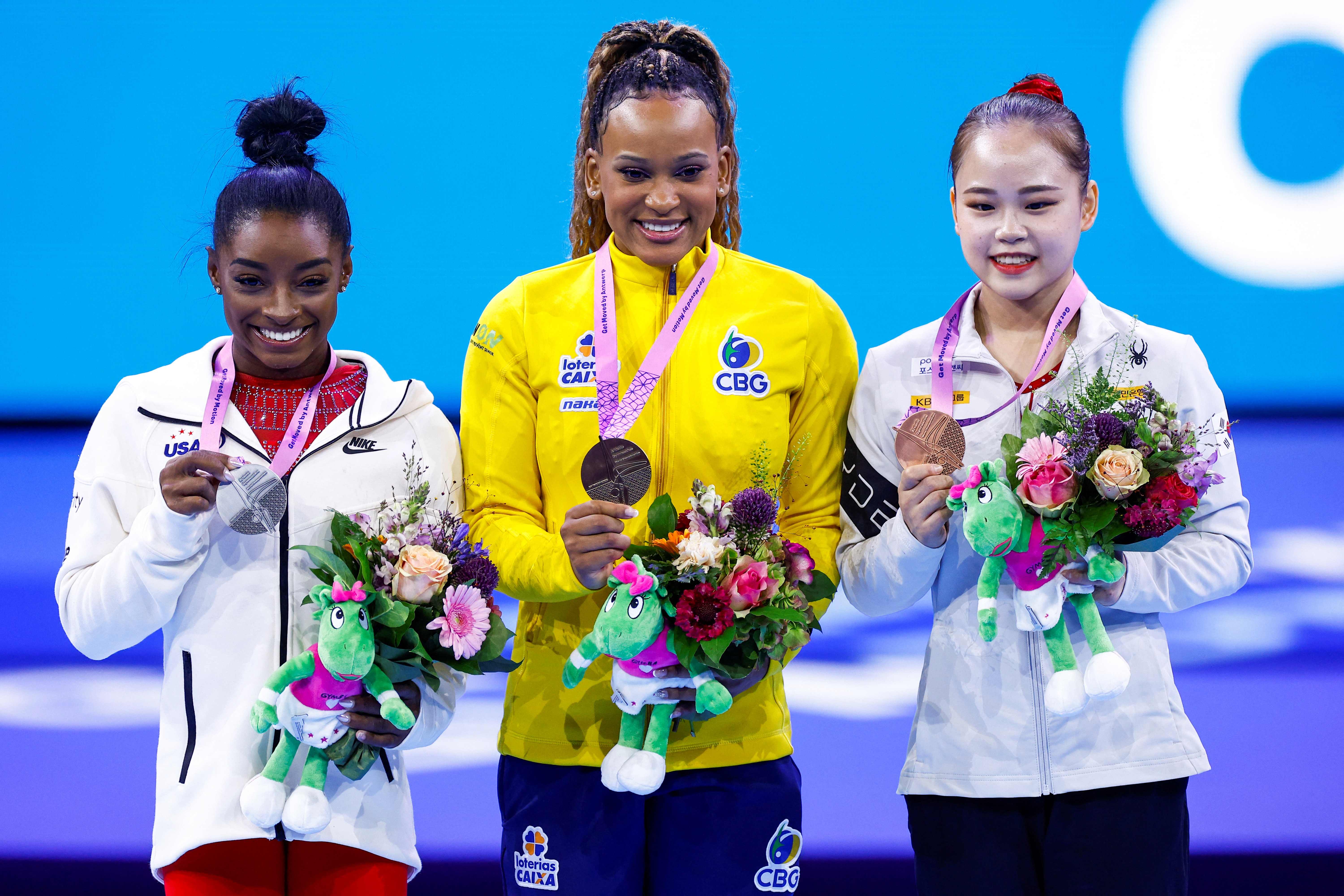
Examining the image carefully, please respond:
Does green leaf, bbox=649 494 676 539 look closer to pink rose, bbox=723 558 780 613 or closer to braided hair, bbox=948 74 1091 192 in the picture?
pink rose, bbox=723 558 780 613

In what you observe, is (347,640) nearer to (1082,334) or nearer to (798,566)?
(798,566)

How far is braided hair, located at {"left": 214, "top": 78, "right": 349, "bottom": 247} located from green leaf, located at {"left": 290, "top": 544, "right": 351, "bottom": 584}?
0.60 m

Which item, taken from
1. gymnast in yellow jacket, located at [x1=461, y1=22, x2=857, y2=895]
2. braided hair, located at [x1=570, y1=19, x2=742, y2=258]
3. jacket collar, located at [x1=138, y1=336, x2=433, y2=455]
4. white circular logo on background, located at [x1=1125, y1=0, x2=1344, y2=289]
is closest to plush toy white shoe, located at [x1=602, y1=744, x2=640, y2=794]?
gymnast in yellow jacket, located at [x1=461, y1=22, x2=857, y2=895]

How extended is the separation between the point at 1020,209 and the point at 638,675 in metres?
1.10

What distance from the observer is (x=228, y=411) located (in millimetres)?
2301

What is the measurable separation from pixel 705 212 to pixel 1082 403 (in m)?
0.79

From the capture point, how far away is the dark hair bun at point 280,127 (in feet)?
7.86

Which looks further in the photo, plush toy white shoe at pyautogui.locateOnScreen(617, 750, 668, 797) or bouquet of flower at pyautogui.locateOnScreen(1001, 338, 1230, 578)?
plush toy white shoe at pyautogui.locateOnScreen(617, 750, 668, 797)

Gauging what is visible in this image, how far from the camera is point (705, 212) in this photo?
7.99 feet

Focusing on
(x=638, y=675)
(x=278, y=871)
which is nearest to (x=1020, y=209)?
(x=638, y=675)

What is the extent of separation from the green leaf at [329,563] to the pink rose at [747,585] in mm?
629

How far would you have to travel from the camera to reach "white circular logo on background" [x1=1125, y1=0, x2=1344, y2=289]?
192 inches

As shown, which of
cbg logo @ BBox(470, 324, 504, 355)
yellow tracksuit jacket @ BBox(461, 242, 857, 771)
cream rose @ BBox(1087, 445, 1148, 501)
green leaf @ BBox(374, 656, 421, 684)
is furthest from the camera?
cbg logo @ BBox(470, 324, 504, 355)

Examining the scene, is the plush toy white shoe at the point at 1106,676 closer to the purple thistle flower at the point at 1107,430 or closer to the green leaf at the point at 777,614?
the purple thistle flower at the point at 1107,430
